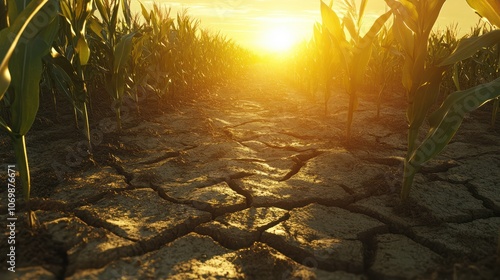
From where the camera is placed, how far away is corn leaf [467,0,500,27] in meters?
1.37

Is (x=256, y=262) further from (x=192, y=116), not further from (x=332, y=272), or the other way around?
(x=192, y=116)

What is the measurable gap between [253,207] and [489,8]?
4.27ft

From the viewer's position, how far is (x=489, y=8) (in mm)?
1394

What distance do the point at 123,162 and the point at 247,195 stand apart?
0.95 metres

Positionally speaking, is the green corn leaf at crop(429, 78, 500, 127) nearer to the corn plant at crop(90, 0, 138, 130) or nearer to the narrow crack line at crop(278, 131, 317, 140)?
the narrow crack line at crop(278, 131, 317, 140)

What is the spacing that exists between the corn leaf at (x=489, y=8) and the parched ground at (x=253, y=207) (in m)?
0.87

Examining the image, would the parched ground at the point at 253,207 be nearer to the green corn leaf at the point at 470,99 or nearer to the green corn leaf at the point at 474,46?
the green corn leaf at the point at 470,99

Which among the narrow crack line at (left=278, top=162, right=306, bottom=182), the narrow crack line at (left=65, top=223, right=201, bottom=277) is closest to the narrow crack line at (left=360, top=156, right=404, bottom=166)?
the narrow crack line at (left=278, top=162, right=306, bottom=182)

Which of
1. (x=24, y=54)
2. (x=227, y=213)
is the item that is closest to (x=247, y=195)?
(x=227, y=213)

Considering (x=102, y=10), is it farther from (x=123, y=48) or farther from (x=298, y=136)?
(x=298, y=136)

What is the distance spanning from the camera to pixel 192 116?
12.4 feet

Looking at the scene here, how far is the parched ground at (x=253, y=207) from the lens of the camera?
126 cm

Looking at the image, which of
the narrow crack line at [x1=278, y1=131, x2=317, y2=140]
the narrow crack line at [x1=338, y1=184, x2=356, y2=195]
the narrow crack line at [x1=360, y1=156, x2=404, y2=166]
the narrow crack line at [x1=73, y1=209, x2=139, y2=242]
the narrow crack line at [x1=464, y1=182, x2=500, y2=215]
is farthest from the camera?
the narrow crack line at [x1=278, y1=131, x2=317, y2=140]

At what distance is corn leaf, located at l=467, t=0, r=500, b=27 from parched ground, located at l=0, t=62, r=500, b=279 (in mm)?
866
